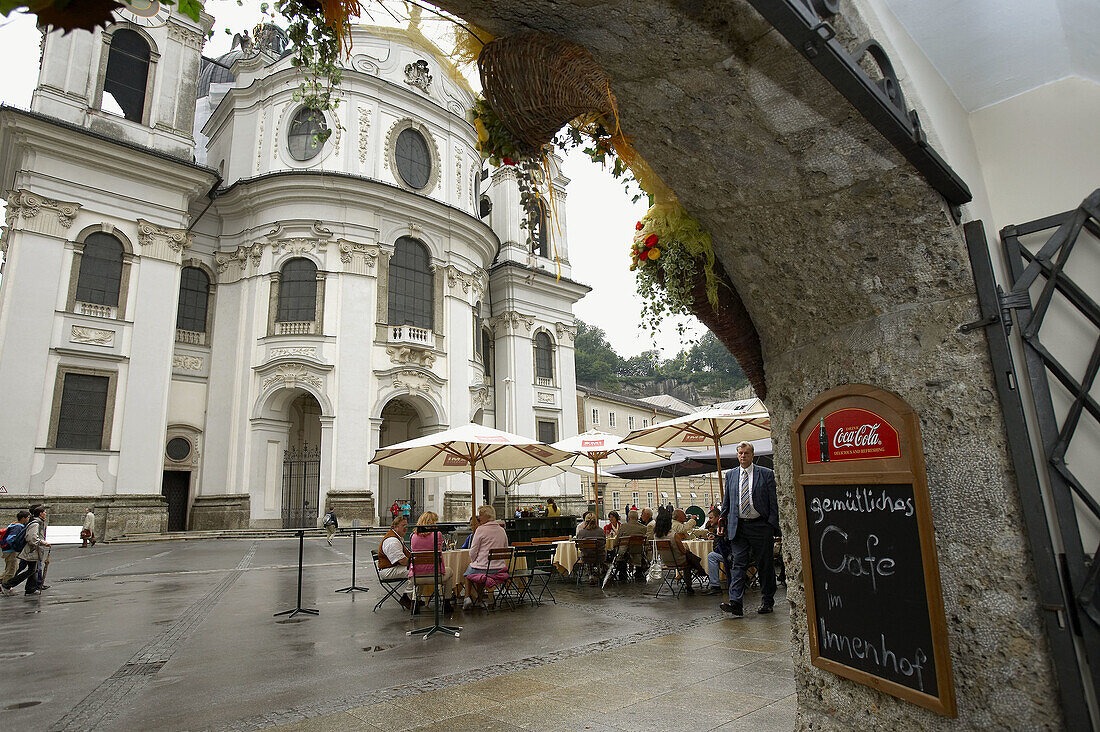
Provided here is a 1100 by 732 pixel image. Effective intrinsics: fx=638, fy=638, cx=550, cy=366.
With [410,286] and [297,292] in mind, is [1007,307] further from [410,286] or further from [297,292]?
[410,286]

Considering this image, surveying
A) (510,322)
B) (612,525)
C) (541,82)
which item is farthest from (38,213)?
(541,82)

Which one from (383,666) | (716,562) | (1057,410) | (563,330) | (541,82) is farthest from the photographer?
(563,330)

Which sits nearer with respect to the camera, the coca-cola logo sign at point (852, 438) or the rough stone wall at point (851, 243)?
the rough stone wall at point (851, 243)

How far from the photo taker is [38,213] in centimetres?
2066

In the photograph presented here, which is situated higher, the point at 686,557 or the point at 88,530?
the point at 88,530

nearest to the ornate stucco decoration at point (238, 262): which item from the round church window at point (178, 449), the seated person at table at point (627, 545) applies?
the round church window at point (178, 449)

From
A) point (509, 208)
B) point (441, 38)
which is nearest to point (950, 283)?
point (441, 38)

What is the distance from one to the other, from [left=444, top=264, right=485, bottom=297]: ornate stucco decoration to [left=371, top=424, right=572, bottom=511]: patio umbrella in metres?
16.9

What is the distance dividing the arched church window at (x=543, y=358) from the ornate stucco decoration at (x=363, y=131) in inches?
495

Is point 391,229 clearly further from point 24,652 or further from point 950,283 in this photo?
point 950,283

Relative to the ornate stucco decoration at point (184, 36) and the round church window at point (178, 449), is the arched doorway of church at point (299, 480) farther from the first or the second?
the ornate stucco decoration at point (184, 36)

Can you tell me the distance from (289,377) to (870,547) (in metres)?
23.6

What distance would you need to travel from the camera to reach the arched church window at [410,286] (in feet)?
86.6

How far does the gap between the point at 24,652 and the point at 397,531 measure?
3964 mm
